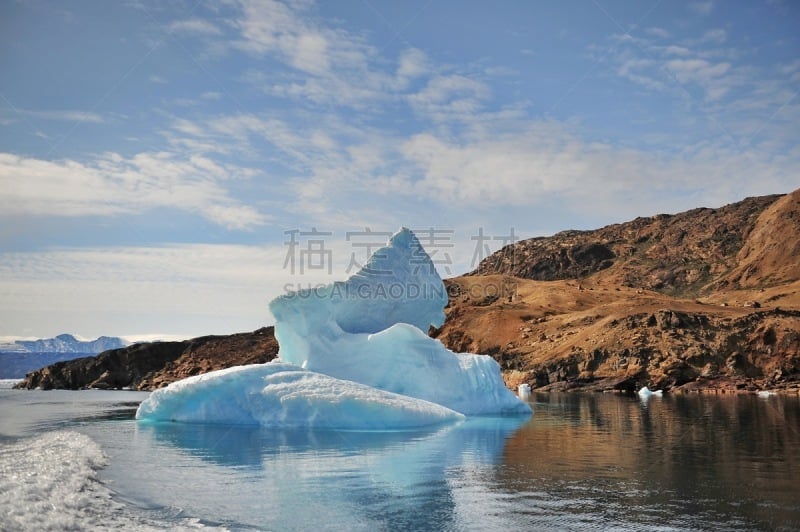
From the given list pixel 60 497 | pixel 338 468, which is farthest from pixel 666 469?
pixel 60 497

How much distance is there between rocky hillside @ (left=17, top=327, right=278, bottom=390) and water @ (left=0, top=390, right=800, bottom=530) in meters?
69.8

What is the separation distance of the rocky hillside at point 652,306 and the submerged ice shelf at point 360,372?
28.0m

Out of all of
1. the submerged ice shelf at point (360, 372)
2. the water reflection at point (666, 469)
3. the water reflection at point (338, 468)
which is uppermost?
the submerged ice shelf at point (360, 372)

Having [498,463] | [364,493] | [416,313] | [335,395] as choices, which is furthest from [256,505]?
[416,313]

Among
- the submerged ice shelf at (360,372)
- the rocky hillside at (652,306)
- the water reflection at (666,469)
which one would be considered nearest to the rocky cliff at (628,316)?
the rocky hillside at (652,306)

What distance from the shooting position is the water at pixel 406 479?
8781 millimetres

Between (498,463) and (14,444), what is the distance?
11.9 metres

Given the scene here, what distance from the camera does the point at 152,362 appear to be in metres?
92.6

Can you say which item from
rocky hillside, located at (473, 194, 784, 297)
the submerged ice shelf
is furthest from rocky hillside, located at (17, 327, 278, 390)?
the submerged ice shelf

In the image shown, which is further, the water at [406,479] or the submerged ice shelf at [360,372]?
the submerged ice shelf at [360,372]

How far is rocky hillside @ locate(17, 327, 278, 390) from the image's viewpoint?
8775 centimetres

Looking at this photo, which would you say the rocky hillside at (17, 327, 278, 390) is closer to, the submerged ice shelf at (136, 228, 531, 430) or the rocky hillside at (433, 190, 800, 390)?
the rocky hillside at (433, 190, 800, 390)

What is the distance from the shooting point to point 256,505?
31.7 feet

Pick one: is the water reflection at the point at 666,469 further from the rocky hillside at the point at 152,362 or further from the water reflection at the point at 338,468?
the rocky hillside at the point at 152,362
